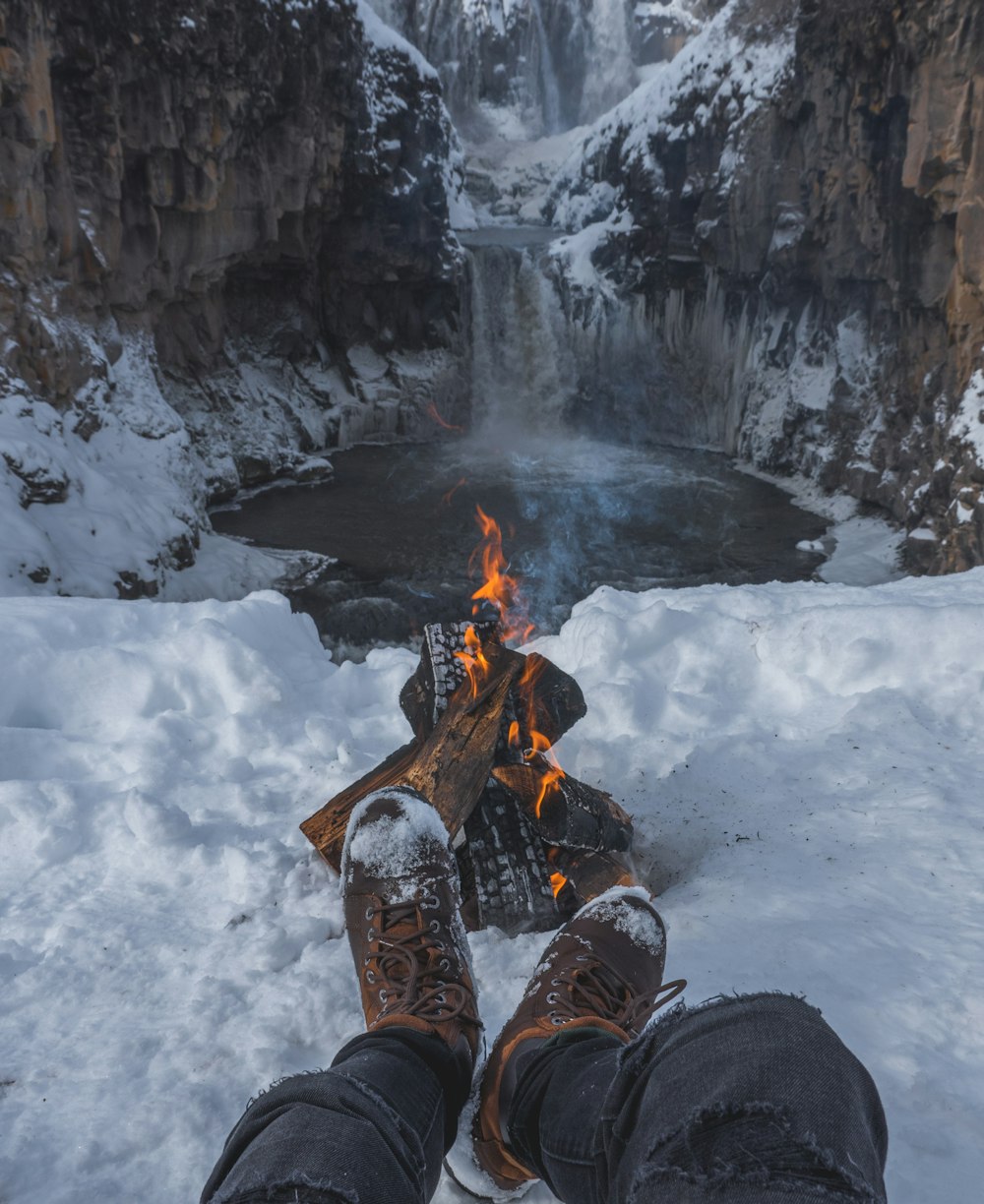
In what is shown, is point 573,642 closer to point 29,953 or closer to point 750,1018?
point 29,953

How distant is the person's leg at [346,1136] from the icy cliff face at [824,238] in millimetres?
10125

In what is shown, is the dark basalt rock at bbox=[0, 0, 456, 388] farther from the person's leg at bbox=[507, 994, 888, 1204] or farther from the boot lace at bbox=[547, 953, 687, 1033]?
the person's leg at bbox=[507, 994, 888, 1204]

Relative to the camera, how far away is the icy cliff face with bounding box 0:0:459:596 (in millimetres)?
9320

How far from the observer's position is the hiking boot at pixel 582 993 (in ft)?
4.71

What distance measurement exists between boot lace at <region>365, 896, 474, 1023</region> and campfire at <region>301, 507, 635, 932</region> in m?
0.46

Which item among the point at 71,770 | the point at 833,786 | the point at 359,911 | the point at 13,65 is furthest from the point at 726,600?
the point at 13,65

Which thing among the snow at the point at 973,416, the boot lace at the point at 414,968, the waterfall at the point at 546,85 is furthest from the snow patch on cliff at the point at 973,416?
the waterfall at the point at 546,85

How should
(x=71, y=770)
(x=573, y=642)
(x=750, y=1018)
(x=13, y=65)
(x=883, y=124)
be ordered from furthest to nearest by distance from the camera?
1. (x=883, y=124)
2. (x=13, y=65)
3. (x=573, y=642)
4. (x=71, y=770)
5. (x=750, y=1018)

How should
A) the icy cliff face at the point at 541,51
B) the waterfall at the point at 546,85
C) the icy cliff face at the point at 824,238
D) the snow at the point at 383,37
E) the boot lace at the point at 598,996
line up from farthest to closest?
the waterfall at the point at 546,85
the icy cliff face at the point at 541,51
the snow at the point at 383,37
the icy cliff face at the point at 824,238
the boot lace at the point at 598,996

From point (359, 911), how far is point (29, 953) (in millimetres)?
792

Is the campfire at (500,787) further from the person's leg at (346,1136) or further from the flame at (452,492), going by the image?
the flame at (452,492)

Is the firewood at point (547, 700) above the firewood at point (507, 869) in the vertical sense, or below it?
above

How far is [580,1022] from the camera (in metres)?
1.53

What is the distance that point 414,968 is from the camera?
5.63 feet
